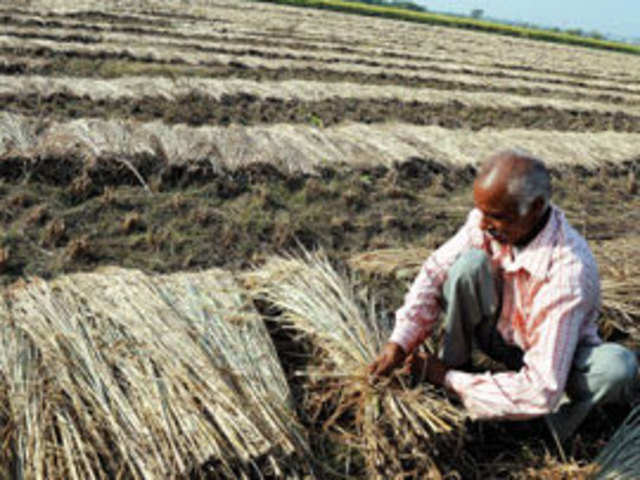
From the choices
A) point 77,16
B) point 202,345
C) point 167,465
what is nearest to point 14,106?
point 202,345

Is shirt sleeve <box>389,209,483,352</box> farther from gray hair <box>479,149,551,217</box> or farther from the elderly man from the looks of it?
gray hair <box>479,149,551,217</box>

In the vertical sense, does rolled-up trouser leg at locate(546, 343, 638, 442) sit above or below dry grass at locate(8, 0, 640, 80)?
below

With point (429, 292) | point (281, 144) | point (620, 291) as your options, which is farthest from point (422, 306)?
point (281, 144)

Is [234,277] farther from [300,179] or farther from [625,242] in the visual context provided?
[625,242]

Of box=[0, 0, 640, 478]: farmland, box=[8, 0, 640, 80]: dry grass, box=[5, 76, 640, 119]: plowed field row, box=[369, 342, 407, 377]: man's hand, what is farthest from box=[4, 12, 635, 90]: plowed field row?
box=[369, 342, 407, 377]: man's hand

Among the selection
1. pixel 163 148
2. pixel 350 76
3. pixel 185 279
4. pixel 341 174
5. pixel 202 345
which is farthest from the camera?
pixel 350 76

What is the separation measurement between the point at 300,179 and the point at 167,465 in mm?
2944

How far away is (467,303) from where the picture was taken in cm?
210

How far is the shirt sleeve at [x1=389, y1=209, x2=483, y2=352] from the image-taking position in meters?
2.05

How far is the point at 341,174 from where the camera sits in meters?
4.63

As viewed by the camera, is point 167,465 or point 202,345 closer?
point 167,465

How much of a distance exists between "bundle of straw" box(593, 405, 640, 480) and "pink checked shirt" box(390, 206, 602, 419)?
0.36 metres

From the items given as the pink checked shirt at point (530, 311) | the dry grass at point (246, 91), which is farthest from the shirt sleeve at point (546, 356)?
the dry grass at point (246, 91)

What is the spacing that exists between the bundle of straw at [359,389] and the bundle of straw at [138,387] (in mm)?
194
